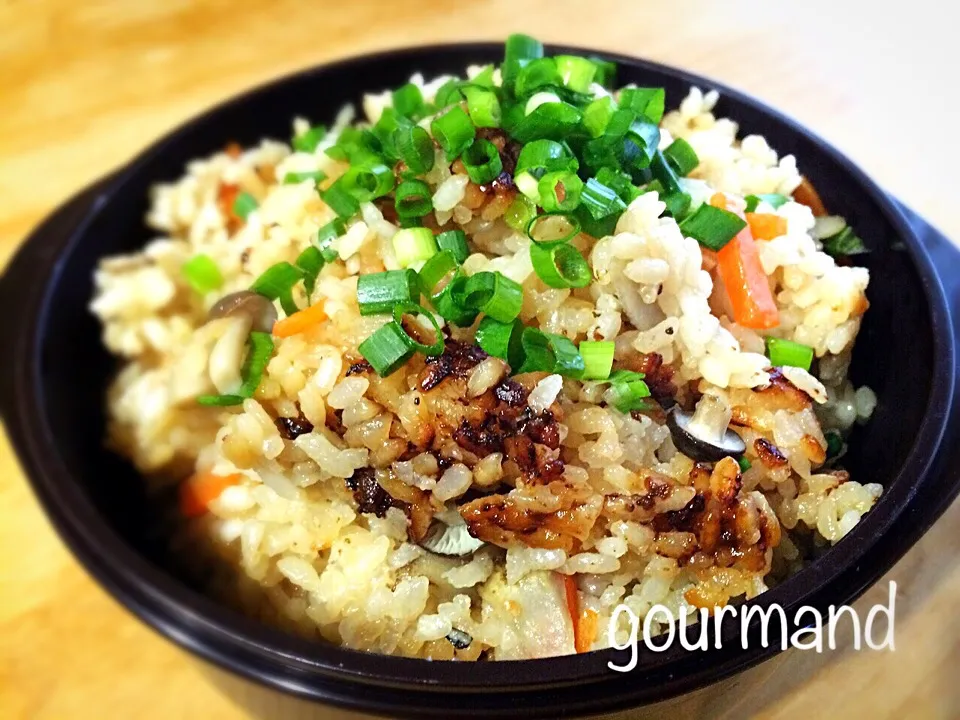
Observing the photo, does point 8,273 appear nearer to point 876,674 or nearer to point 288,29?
point 288,29

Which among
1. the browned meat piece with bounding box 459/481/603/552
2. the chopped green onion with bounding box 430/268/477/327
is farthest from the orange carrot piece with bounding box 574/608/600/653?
the chopped green onion with bounding box 430/268/477/327

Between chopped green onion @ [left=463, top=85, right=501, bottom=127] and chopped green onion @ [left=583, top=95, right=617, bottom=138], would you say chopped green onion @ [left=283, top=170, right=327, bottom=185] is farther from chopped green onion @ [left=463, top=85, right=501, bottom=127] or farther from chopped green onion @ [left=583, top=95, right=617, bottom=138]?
chopped green onion @ [left=583, top=95, right=617, bottom=138]

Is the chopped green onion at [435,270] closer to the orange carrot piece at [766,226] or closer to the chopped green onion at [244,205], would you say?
the orange carrot piece at [766,226]

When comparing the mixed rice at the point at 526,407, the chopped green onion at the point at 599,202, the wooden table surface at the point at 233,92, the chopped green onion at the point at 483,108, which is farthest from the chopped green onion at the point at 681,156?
the wooden table surface at the point at 233,92

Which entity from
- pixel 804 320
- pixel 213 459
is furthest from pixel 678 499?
pixel 213 459

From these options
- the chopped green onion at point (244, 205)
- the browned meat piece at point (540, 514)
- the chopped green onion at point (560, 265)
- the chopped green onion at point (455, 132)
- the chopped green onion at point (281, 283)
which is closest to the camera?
the browned meat piece at point (540, 514)

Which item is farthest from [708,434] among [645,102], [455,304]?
[645,102]
